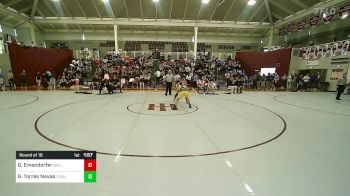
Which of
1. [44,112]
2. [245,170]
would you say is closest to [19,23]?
[44,112]

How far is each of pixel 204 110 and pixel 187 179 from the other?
4.74 meters

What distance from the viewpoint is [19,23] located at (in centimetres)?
2072

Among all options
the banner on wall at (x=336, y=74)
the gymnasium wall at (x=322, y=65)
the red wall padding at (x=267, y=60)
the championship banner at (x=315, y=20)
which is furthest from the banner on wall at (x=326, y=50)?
the championship banner at (x=315, y=20)

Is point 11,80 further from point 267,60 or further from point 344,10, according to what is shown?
point 344,10

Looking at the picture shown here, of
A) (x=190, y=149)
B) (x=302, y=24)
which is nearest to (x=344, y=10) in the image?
(x=302, y=24)

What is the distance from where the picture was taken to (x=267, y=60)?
18.9 metres

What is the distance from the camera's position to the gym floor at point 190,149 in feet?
8.64

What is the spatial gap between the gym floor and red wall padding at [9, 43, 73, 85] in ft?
34.0

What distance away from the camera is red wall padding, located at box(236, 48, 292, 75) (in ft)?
59.1

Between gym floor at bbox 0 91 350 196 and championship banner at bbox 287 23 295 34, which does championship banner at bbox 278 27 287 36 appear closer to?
championship banner at bbox 287 23 295 34

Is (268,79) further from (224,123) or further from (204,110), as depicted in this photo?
(224,123)
